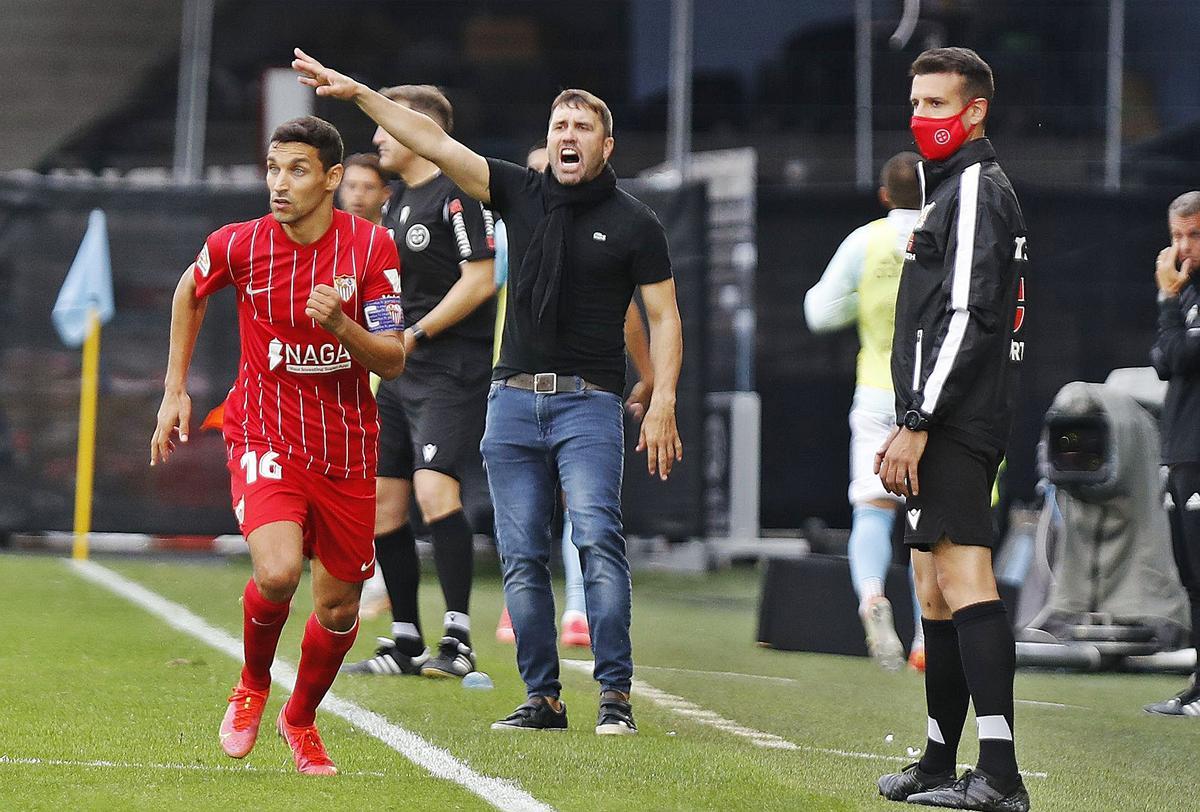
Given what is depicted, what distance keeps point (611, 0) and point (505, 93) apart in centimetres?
140

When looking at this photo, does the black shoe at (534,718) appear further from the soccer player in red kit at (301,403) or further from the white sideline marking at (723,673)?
the white sideline marking at (723,673)

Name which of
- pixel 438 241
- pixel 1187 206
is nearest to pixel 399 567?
pixel 438 241

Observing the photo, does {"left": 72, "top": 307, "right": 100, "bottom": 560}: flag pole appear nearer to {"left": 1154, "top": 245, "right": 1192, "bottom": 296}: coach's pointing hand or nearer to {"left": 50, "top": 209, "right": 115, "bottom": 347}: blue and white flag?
{"left": 50, "top": 209, "right": 115, "bottom": 347}: blue and white flag

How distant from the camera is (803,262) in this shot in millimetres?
14977

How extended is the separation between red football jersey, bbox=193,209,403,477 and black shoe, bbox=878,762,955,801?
1.69 metres

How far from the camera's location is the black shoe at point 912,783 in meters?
5.30

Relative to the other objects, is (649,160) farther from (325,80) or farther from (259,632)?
(259,632)

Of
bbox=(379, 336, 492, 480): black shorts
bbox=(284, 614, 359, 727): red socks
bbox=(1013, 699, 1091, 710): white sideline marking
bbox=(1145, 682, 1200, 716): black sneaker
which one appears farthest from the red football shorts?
bbox=(1145, 682, 1200, 716): black sneaker

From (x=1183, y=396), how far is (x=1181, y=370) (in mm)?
122

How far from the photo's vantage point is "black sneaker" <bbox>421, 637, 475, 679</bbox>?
743 centimetres

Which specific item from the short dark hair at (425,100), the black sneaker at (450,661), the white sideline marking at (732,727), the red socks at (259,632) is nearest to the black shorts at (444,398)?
the black sneaker at (450,661)

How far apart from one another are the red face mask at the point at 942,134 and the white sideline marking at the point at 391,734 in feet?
6.66

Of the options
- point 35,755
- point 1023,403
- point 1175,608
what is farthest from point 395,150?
point 1023,403

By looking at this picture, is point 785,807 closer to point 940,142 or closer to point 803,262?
point 940,142
